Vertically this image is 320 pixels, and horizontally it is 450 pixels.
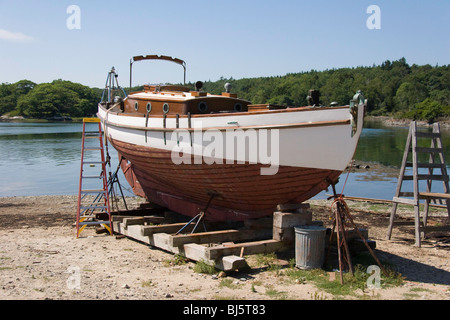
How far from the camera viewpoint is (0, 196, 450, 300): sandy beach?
6.25 metres

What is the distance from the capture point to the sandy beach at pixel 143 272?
20.5ft

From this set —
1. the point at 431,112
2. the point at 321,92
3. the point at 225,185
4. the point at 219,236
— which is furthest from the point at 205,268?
the point at 321,92

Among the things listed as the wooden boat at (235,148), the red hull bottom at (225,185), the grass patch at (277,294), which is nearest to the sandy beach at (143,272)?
the grass patch at (277,294)

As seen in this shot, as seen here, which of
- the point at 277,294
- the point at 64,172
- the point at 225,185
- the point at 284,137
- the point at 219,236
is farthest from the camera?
the point at 64,172

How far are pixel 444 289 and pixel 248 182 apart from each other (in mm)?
3577

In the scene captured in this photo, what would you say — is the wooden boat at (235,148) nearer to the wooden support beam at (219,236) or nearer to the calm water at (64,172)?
the wooden support beam at (219,236)

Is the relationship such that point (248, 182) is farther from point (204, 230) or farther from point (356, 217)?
point (356, 217)

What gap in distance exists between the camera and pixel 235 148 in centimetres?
798

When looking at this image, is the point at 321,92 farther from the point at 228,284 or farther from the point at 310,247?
the point at 228,284

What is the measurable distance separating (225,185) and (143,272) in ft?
7.58

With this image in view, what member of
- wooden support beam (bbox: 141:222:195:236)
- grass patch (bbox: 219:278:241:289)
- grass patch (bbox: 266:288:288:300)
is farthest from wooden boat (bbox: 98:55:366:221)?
grass patch (bbox: 266:288:288:300)

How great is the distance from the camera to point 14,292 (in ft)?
20.4

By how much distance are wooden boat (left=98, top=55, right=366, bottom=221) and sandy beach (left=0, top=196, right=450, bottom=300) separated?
140 cm

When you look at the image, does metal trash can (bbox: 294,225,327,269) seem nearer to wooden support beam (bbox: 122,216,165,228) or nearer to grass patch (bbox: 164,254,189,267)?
grass patch (bbox: 164,254,189,267)
